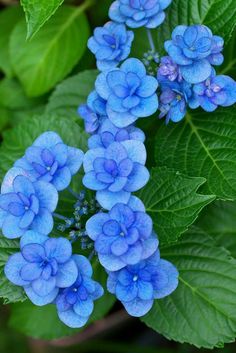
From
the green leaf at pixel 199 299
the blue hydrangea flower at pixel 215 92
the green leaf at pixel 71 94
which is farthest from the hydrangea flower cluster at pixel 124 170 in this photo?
the green leaf at pixel 71 94

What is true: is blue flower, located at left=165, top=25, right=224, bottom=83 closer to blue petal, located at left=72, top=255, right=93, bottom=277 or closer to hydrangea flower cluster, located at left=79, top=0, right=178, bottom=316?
hydrangea flower cluster, located at left=79, top=0, right=178, bottom=316

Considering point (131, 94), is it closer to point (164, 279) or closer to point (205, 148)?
point (205, 148)

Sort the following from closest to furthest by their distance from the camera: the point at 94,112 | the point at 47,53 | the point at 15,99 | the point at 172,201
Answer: the point at 172,201 → the point at 94,112 → the point at 47,53 → the point at 15,99

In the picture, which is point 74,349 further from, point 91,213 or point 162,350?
point 91,213

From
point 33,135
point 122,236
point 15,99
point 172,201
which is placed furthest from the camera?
point 15,99

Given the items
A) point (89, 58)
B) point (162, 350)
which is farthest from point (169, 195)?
point (162, 350)

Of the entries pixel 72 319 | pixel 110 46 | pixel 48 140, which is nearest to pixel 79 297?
pixel 72 319

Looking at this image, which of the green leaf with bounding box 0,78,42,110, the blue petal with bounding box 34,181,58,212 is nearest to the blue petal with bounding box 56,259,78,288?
the blue petal with bounding box 34,181,58,212
